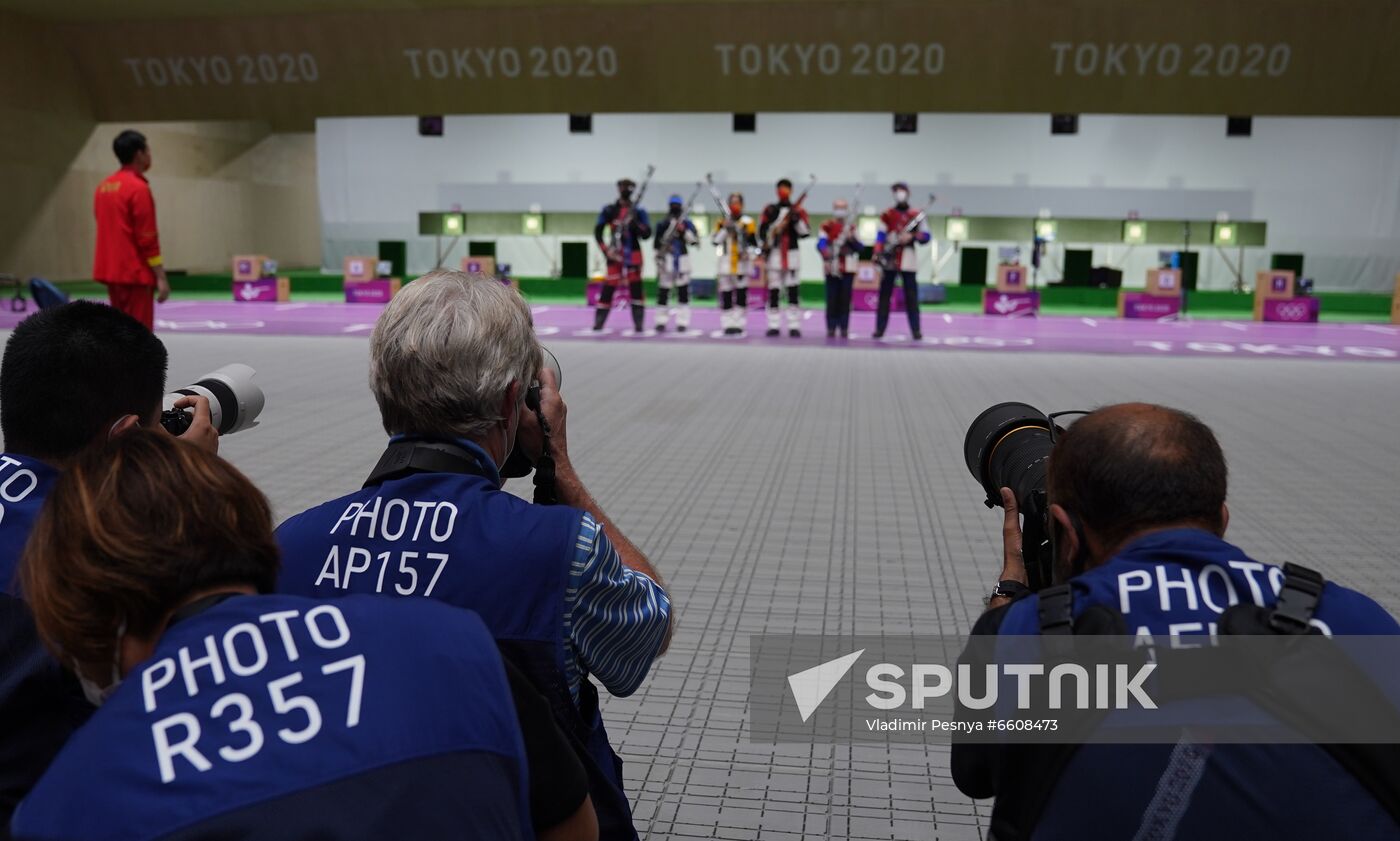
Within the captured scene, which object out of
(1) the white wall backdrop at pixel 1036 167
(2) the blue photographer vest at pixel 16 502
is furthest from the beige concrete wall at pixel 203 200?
(2) the blue photographer vest at pixel 16 502

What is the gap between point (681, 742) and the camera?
8.55 ft

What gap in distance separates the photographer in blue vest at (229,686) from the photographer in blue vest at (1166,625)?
581 mm

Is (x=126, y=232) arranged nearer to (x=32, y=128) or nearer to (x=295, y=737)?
(x=295, y=737)

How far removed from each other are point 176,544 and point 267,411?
6280 millimetres

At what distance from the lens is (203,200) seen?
23.9 metres

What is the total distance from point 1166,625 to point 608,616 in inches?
26.7

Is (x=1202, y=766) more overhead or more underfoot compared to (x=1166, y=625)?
more underfoot

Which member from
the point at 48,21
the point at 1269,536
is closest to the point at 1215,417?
the point at 1269,536

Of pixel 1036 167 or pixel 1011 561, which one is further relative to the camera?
pixel 1036 167

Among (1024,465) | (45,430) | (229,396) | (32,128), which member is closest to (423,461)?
(45,430)

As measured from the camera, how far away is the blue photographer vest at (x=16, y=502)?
150cm

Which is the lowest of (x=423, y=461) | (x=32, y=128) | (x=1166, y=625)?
(x=1166, y=625)

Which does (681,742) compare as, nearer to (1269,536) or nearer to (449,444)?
(449,444)

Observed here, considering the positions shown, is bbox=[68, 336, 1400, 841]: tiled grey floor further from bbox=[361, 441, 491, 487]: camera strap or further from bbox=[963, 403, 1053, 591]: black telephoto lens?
bbox=[361, 441, 491, 487]: camera strap
